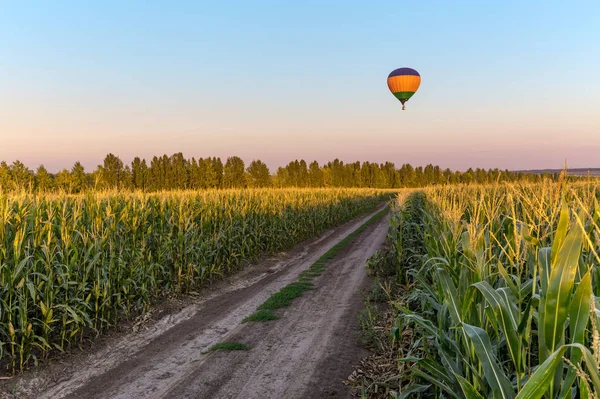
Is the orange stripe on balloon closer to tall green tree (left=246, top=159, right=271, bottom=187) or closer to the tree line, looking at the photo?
the tree line

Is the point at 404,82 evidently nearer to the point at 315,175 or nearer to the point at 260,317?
the point at 260,317

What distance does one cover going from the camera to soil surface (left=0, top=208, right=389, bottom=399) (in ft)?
17.5

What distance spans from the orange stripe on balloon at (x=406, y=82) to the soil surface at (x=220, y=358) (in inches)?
803

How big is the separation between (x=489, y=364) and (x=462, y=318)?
0.73 metres

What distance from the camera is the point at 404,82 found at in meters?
26.3

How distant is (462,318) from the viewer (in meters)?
2.95

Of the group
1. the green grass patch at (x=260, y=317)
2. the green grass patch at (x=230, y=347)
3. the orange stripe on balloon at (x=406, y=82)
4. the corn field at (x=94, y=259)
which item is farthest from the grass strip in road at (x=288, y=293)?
the orange stripe on balloon at (x=406, y=82)

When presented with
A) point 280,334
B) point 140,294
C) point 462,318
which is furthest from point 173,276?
point 462,318

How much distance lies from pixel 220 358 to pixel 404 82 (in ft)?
80.2

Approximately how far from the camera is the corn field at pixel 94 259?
593 centimetres

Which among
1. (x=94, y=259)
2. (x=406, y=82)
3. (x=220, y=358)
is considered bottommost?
(x=220, y=358)

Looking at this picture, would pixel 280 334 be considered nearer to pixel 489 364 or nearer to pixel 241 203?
pixel 489 364

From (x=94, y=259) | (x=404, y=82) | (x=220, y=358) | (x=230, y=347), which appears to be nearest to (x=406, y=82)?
(x=404, y=82)

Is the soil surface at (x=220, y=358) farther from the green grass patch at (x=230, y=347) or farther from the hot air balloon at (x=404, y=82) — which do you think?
the hot air balloon at (x=404, y=82)
